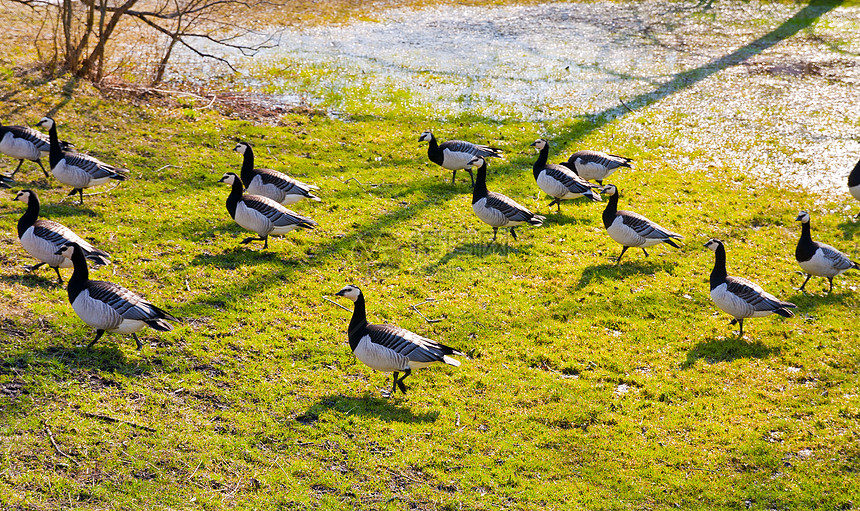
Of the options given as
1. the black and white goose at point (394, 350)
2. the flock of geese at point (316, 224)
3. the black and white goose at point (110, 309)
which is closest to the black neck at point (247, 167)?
the flock of geese at point (316, 224)

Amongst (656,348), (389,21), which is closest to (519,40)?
(389,21)

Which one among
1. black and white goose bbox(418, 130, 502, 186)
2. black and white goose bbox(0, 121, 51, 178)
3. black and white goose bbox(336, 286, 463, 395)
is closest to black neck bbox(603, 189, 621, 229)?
black and white goose bbox(418, 130, 502, 186)

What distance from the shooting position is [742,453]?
7.93 m

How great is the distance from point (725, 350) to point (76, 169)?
11.0 metres

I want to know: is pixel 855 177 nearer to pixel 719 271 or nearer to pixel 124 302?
pixel 719 271

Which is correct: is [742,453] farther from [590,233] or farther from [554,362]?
[590,233]

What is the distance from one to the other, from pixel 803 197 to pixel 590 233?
17.7 ft

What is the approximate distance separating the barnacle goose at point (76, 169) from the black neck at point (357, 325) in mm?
5903

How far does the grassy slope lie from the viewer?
7.17m

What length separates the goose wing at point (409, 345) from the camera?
8.18m

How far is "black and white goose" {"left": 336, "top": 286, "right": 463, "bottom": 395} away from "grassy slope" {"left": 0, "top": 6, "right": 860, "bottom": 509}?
0.55m

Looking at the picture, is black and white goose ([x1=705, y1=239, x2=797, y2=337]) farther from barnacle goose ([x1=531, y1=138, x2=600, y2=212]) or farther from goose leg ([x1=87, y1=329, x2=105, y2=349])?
goose leg ([x1=87, y1=329, x2=105, y2=349])

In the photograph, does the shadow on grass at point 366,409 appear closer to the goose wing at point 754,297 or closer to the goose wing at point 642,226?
the goose wing at point 754,297

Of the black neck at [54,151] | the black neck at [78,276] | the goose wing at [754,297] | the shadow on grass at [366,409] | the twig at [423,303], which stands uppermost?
the black neck at [54,151]
